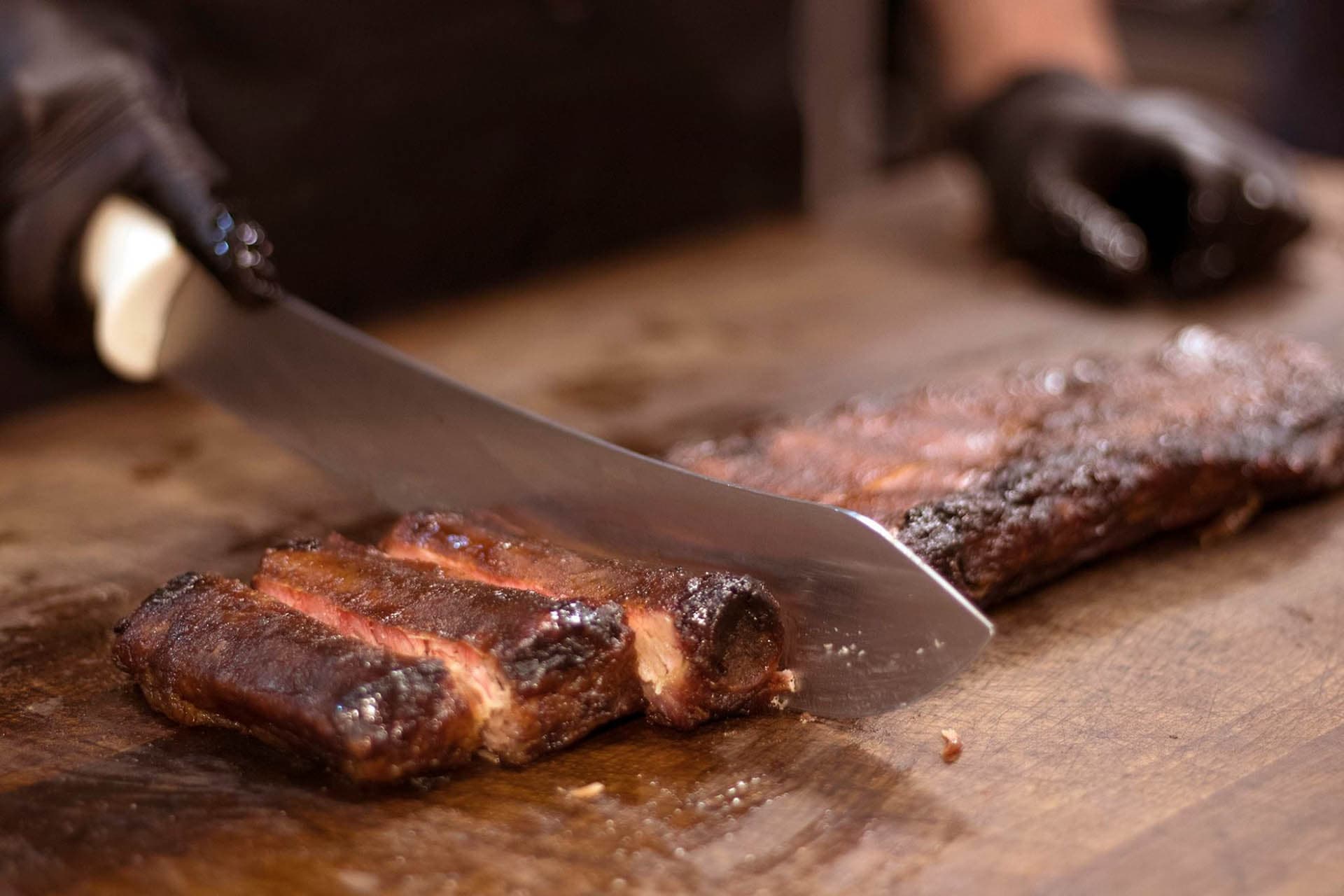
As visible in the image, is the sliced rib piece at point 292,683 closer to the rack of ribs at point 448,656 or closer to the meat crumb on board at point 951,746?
the rack of ribs at point 448,656

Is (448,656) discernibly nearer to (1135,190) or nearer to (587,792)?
(587,792)

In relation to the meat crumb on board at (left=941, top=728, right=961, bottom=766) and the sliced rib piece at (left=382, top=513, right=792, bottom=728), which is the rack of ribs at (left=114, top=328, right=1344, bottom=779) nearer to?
the sliced rib piece at (left=382, top=513, right=792, bottom=728)

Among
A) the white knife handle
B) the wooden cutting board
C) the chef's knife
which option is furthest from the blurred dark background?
the wooden cutting board

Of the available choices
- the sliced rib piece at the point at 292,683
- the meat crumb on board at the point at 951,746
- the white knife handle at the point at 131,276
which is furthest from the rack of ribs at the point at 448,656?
the white knife handle at the point at 131,276

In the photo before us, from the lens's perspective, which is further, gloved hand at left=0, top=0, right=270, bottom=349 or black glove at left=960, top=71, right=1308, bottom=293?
black glove at left=960, top=71, right=1308, bottom=293

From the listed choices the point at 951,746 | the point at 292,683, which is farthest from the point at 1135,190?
the point at 292,683

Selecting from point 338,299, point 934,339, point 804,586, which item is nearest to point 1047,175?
point 934,339
